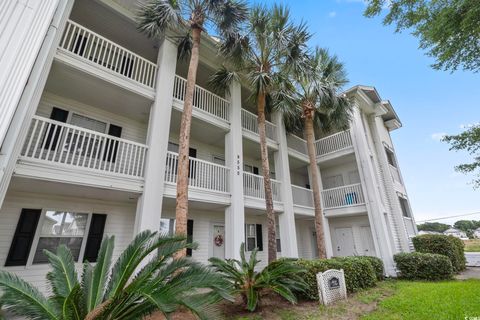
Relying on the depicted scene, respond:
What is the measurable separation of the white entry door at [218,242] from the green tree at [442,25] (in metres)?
11.7

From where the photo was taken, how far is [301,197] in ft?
45.0

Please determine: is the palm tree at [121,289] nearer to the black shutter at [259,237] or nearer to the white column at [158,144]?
the white column at [158,144]

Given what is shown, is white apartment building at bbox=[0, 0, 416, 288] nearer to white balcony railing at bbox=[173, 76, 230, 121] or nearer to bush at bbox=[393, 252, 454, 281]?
white balcony railing at bbox=[173, 76, 230, 121]

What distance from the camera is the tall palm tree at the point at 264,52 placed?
980 centimetres

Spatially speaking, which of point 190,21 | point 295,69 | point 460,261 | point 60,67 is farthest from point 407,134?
point 60,67

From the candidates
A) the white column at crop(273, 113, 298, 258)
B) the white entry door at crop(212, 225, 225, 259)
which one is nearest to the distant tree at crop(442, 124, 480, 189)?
the white column at crop(273, 113, 298, 258)

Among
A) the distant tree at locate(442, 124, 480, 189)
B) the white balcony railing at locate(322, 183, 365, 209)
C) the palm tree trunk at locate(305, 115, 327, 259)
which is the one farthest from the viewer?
the white balcony railing at locate(322, 183, 365, 209)

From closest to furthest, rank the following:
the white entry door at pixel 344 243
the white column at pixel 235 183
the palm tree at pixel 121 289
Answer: the palm tree at pixel 121 289 → the white column at pixel 235 183 → the white entry door at pixel 344 243

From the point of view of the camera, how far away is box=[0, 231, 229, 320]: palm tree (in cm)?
297

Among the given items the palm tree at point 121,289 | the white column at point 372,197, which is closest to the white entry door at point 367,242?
the white column at point 372,197

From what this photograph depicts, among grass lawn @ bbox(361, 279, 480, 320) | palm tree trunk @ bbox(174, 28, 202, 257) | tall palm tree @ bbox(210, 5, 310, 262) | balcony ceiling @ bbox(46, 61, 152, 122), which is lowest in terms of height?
grass lawn @ bbox(361, 279, 480, 320)

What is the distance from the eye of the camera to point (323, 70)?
12406 millimetres

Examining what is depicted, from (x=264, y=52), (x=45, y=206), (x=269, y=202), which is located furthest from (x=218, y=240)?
(x=264, y=52)

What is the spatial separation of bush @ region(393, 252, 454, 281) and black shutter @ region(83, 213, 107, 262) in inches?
547
